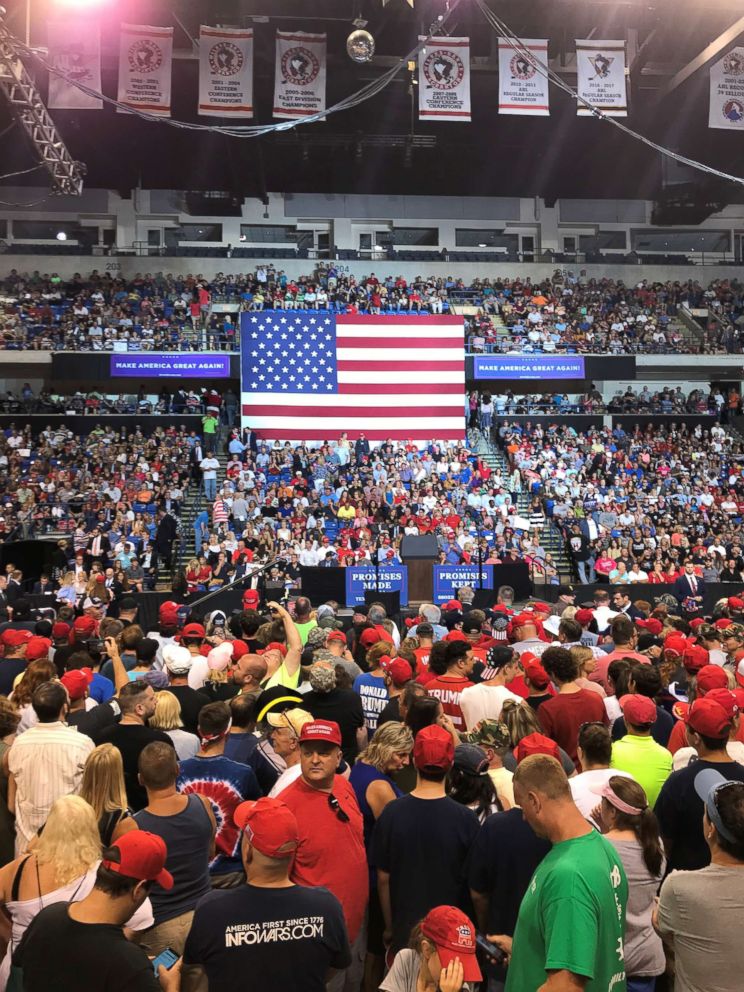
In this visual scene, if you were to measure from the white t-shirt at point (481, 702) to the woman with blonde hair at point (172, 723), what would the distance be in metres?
1.78

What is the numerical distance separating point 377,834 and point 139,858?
4.19 ft

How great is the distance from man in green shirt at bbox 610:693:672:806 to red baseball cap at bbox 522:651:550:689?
4.09 ft

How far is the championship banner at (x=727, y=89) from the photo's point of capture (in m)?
23.9

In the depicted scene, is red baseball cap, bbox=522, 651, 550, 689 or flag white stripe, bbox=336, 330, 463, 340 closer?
red baseball cap, bbox=522, 651, 550, 689

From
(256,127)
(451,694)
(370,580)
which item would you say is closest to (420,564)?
(370,580)

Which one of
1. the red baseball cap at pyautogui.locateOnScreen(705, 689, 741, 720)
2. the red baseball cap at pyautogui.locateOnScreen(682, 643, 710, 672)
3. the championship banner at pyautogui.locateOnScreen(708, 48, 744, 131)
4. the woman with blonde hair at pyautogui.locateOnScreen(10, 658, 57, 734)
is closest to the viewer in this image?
the red baseball cap at pyautogui.locateOnScreen(705, 689, 741, 720)

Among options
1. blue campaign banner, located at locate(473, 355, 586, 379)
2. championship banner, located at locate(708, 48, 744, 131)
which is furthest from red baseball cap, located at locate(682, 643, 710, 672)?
blue campaign banner, located at locate(473, 355, 586, 379)

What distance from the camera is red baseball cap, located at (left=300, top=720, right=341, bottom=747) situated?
3762 millimetres

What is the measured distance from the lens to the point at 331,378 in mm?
30922

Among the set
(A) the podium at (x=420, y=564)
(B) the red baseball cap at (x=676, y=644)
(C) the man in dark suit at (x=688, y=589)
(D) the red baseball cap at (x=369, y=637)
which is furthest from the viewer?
(A) the podium at (x=420, y=564)

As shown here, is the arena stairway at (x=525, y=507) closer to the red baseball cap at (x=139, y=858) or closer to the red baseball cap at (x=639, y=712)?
the red baseball cap at (x=639, y=712)

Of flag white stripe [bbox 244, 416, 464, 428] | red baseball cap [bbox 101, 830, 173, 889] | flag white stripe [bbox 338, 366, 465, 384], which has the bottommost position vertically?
red baseball cap [bbox 101, 830, 173, 889]

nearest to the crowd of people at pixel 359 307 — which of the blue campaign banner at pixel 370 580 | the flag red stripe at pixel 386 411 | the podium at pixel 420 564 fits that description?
the flag red stripe at pixel 386 411

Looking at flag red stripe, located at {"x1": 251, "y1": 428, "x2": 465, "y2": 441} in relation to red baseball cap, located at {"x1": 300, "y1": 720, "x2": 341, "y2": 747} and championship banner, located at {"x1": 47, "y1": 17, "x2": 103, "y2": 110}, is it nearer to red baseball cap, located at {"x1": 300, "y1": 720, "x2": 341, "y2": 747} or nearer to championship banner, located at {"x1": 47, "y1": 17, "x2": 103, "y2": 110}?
championship banner, located at {"x1": 47, "y1": 17, "x2": 103, "y2": 110}
